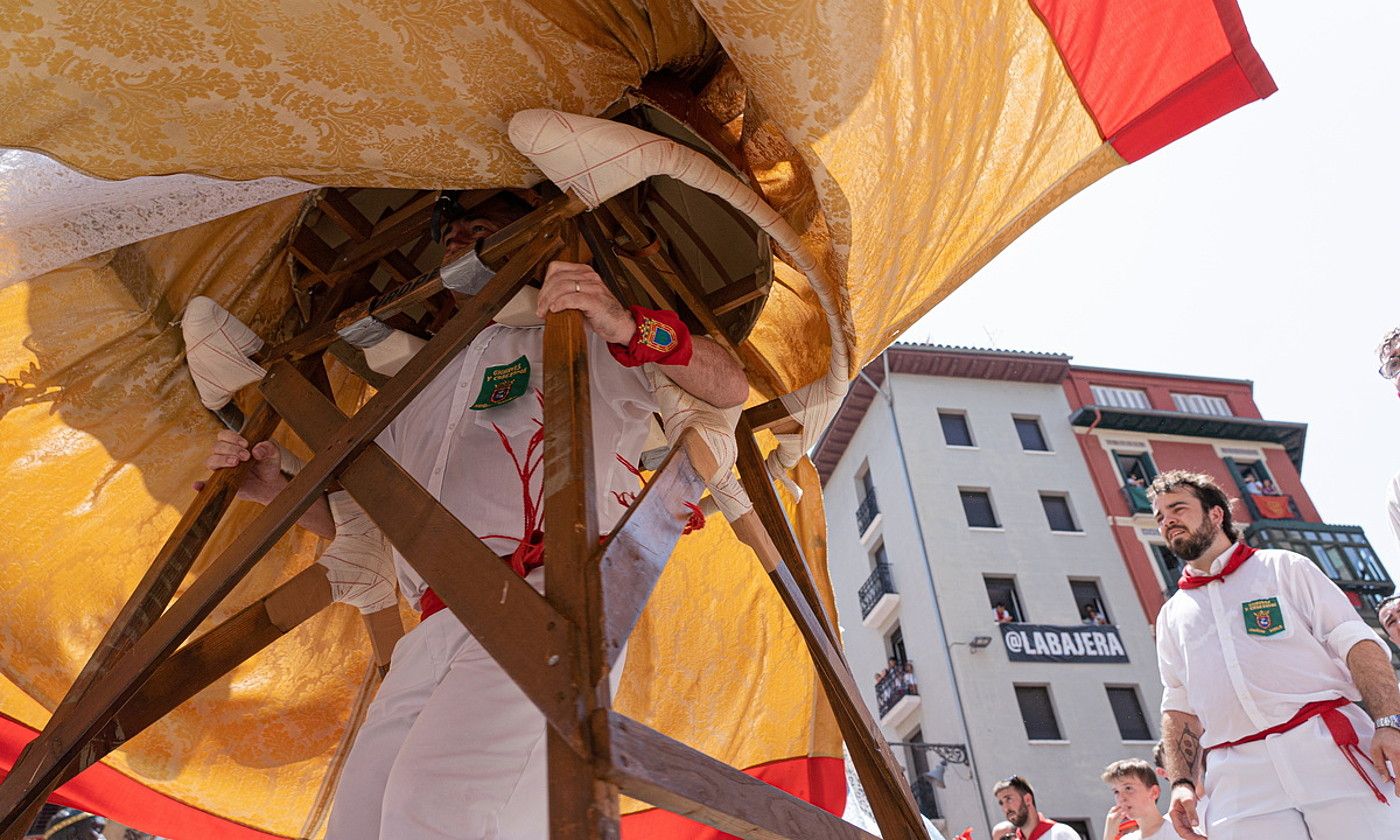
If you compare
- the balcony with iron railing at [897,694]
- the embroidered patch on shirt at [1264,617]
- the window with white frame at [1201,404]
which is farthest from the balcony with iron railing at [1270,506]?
the embroidered patch on shirt at [1264,617]

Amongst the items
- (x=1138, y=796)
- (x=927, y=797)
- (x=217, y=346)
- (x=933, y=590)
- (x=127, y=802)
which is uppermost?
(x=933, y=590)

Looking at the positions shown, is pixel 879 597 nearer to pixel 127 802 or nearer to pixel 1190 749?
pixel 1190 749

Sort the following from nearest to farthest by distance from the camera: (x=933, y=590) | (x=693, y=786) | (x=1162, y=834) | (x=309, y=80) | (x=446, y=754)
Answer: (x=693, y=786) → (x=446, y=754) → (x=309, y=80) → (x=1162, y=834) → (x=933, y=590)

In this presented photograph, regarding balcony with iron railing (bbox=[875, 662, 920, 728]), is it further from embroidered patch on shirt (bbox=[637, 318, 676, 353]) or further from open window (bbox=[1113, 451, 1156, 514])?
embroidered patch on shirt (bbox=[637, 318, 676, 353])

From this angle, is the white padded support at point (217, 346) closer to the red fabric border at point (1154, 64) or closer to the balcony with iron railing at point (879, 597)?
the red fabric border at point (1154, 64)

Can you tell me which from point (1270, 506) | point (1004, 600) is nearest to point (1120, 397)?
point (1270, 506)

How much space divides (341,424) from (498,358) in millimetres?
404

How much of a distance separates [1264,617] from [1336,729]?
15.6 inches

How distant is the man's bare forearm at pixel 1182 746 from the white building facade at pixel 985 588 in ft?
45.0

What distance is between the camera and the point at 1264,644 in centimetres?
321

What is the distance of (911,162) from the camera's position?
2.21 m

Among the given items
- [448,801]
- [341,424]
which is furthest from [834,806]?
[341,424]

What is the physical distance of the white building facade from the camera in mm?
18375

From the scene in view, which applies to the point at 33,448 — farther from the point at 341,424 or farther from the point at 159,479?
the point at 341,424
